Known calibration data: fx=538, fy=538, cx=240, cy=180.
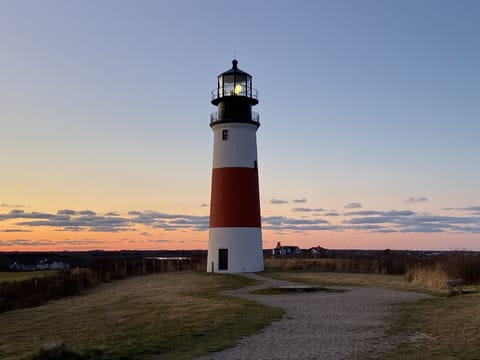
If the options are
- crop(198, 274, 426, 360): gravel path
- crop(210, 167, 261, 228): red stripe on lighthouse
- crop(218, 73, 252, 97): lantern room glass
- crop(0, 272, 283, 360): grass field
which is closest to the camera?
crop(198, 274, 426, 360): gravel path

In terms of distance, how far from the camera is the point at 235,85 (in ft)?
96.0

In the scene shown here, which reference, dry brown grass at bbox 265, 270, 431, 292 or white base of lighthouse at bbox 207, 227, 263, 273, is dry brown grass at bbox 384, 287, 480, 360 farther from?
white base of lighthouse at bbox 207, 227, 263, 273

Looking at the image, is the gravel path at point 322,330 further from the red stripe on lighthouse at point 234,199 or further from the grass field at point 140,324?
the red stripe on lighthouse at point 234,199

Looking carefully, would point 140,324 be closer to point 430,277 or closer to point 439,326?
point 439,326

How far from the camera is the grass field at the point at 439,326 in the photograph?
9.10 meters

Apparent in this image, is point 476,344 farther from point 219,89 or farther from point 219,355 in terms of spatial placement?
point 219,89

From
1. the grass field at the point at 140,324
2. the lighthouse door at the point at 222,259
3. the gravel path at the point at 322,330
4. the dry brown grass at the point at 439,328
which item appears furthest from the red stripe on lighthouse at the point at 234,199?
the dry brown grass at the point at 439,328

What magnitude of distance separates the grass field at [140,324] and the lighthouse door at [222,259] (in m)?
6.77

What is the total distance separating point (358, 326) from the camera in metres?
11.8

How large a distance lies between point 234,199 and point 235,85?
627 centimetres

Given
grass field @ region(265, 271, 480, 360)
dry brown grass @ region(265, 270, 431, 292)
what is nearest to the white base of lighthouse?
dry brown grass @ region(265, 270, 431, 292)

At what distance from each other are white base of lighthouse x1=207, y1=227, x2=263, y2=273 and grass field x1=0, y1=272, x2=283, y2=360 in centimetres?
649

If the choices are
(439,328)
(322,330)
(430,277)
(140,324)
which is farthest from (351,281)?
(140,324)

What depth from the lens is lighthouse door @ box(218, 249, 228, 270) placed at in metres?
28.4
